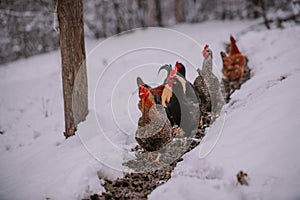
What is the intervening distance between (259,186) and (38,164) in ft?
11.0

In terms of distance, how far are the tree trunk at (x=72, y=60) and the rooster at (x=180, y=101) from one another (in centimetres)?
155

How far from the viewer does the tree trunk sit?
14.3ft

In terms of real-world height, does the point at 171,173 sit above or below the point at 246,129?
below

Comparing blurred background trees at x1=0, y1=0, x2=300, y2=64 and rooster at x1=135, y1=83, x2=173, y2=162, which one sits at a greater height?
blurred background trees at x1=0, y1=0, x2=300, y2=64

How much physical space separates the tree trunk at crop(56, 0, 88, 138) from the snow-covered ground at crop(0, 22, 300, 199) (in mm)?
309

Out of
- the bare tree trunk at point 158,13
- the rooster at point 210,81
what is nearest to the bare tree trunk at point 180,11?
the bare tree trunk at point 158,13

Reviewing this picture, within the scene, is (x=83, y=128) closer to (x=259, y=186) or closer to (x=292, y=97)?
(x=259, y=186)

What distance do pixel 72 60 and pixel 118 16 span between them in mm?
11580

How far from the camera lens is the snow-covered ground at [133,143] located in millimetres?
2699

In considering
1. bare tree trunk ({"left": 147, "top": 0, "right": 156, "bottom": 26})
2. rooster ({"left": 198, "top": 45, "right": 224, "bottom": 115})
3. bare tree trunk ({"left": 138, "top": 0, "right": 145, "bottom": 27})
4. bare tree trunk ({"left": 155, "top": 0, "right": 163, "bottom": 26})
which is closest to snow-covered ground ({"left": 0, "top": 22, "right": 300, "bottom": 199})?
rooster ({"left": 198, "top": 45, "right": 224, "bottom": 115})

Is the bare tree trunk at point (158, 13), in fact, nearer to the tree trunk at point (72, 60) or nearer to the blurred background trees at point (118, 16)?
the blurred background trees at point (118, 16)

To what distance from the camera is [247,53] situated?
A: 9.85m

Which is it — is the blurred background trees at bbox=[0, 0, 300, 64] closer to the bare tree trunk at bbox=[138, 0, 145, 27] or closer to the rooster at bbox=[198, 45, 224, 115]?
the bare tree trunk at bbox=[138, 0, 145, 27]

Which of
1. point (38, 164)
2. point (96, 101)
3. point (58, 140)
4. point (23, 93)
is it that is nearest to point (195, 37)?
point (96, 101)
